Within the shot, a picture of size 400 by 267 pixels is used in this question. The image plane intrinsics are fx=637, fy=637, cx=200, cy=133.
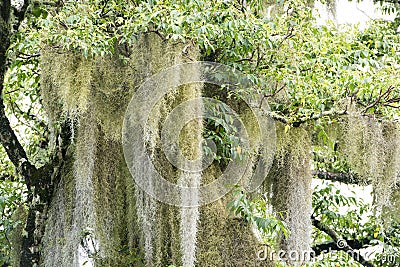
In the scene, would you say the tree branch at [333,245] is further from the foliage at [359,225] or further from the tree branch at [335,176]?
the tree branch at [335,176]

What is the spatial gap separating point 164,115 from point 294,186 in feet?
3.82

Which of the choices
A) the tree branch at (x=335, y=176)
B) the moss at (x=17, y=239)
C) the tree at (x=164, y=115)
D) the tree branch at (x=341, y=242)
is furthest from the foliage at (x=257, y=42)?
the tree branch at (x=341, y=242)

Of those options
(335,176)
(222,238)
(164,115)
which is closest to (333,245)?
(335,176)

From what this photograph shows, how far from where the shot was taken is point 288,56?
3385 millimetres

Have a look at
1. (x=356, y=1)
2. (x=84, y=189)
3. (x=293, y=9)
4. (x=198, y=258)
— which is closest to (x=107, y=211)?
(x=84, y=189)

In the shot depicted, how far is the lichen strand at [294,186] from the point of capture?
3.74 meters

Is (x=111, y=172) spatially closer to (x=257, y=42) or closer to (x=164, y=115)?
(x=164, y=115)

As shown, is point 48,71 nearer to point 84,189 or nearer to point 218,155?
point 84,189

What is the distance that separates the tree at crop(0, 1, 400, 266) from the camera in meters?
3.07

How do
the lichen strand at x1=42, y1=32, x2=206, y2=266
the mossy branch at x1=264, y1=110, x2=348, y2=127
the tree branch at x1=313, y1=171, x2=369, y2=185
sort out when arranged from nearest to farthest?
the lichen strand at x1=42, y1=32, x2=206, y2=266
the mossy branch at x1=264, y1=110, x2=348, y2=127
the tree branch at x1=313, y1=171, x2=369, y2=185

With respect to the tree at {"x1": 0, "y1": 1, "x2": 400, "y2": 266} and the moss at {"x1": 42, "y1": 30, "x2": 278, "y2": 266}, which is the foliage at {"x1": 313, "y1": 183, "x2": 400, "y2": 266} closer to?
the tree at {"x1": 0, "y1": 1, "x2": 400, "y2": 266}

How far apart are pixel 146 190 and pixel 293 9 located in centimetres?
139

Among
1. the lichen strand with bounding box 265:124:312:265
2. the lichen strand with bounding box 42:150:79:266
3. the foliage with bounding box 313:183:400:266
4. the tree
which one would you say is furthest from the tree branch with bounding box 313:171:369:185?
the lichen strand with bounding box 42:150:79:266

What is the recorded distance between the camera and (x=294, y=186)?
3.80 m
